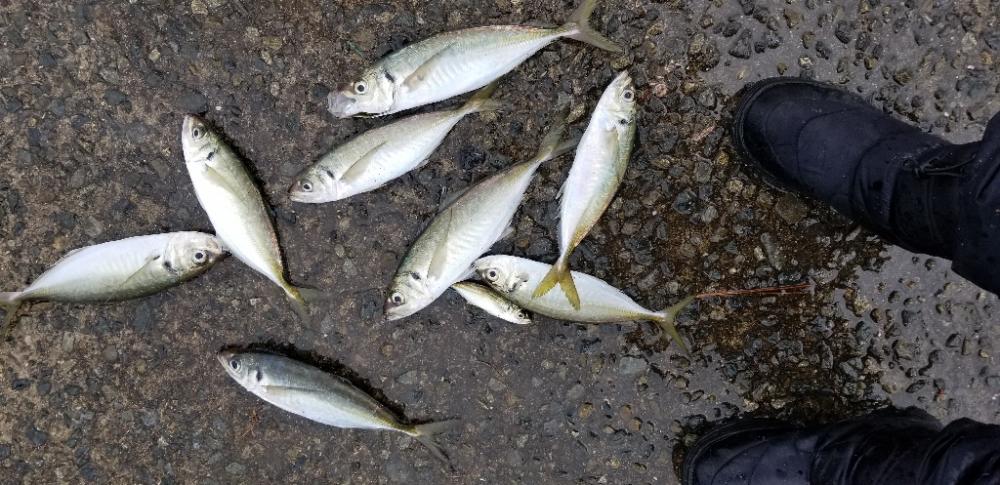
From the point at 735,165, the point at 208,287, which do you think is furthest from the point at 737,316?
the point at 208,287

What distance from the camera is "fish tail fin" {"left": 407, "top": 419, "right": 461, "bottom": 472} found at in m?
3.18

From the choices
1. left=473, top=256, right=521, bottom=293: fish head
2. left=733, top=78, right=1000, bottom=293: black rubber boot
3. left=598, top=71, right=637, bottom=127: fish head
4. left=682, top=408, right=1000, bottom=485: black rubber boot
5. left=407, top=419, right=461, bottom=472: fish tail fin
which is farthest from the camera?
left=407, top=419, right=461, bottom=472: fish tail fin

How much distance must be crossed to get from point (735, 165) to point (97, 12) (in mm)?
3182

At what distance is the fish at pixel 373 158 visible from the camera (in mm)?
2941

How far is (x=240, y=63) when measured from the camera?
309 centimetres

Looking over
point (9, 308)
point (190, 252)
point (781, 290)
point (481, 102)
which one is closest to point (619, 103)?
point (481, 102)

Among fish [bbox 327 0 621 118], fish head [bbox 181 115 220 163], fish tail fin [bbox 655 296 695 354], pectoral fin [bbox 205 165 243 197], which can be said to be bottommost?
fish tail fin [bbox 655 296 695 354]

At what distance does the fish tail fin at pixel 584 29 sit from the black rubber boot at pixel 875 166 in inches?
29.2

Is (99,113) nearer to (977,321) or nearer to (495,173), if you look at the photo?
(495,173)

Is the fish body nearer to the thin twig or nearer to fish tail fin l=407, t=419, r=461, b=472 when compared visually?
fish tail fin l=407, t=419, r=461, b=472

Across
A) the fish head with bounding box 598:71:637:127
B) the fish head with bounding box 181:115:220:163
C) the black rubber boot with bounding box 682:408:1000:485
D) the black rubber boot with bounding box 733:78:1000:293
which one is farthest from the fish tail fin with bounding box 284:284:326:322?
the black rubber boot with bounding box 733:78:1000:293

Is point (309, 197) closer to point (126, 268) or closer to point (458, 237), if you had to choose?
point (458, 237)

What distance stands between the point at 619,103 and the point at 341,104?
127cm

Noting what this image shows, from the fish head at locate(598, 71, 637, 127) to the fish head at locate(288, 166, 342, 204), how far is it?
1.29 metres
